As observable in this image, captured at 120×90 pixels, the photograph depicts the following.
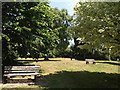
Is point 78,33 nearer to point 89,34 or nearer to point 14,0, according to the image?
point 89,34

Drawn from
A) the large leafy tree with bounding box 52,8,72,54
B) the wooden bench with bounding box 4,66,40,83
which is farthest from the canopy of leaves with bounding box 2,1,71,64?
the large leafy tree with bounding box 52,8,72,54

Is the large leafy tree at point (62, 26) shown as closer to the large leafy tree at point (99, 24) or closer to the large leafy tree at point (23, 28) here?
the large leafy tree at point (23, 28)

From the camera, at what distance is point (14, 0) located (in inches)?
690

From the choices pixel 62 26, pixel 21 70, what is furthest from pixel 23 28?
pixel 62 26

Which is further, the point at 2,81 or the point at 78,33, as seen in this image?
the point at 78,33

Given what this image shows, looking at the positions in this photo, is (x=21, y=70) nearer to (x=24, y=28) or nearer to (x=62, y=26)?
(x=24, y=28)

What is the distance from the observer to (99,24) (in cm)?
1625

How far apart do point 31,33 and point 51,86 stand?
502 cm

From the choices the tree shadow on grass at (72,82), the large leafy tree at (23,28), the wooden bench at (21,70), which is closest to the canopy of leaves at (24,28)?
the large leafy tree at (23,28)

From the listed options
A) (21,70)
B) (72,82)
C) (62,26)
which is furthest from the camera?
(62,26)

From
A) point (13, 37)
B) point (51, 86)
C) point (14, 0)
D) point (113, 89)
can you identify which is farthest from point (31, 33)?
point (113, 89)

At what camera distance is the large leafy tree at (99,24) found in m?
15.3

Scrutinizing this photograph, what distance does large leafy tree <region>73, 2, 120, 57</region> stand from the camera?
15252 mm

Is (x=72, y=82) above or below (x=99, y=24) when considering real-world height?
below
